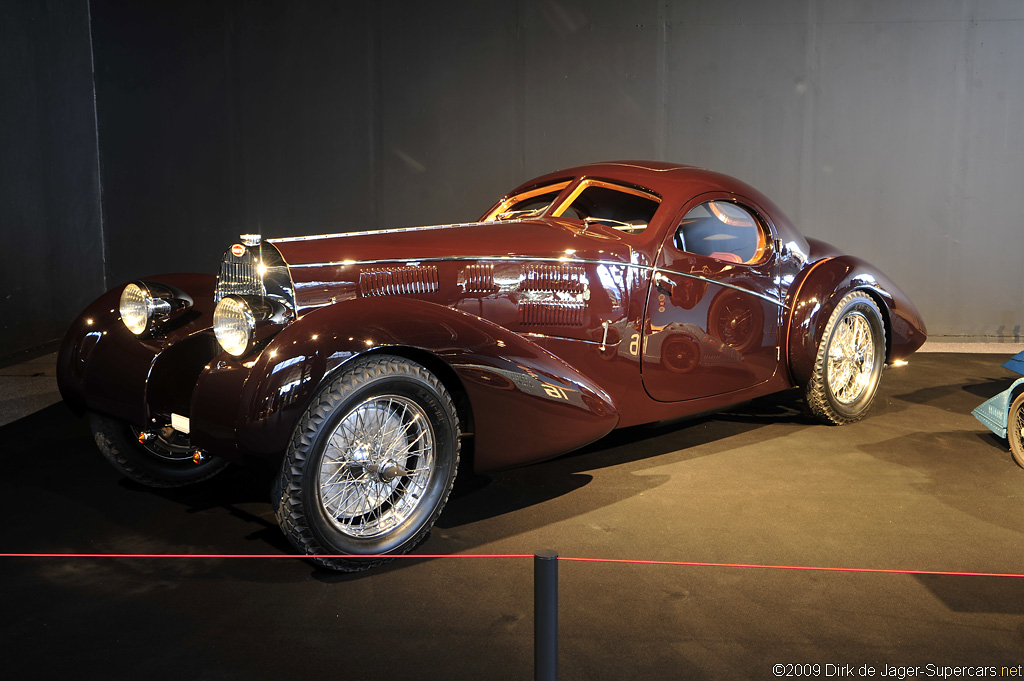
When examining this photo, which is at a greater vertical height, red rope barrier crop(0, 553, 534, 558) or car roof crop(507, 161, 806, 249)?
car roof crop(507, 161, 806, 249)

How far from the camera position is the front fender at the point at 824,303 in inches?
177

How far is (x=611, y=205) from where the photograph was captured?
4.45 m

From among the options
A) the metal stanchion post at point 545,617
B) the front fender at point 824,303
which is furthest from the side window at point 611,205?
the metal stanchion post at point 545,617

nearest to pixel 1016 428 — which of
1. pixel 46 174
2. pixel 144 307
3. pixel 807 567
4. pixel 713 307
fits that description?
pixel 713 307

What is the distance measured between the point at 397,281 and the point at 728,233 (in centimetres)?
198

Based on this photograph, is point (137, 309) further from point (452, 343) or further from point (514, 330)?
point (514, 330)

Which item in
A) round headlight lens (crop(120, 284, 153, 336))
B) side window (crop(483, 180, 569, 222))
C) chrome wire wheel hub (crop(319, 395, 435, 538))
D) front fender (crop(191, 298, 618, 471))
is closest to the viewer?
front fender (crop(191, 298, 618, 471))

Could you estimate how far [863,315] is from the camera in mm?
4848

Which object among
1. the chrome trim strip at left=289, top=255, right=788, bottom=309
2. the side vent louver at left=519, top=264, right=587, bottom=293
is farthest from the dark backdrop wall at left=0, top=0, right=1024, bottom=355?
the side vent louver at left=519, top=264, right=587, bottom=293

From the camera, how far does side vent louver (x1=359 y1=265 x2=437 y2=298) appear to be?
3.37 meters

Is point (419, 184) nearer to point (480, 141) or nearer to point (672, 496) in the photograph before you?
point (480, 141)

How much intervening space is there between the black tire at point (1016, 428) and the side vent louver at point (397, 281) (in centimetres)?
287

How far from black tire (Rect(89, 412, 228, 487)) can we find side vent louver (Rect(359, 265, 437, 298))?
1134 millimetres

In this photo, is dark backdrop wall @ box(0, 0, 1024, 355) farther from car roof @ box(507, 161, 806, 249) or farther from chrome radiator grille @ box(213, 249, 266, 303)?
chrome radiator grille @ box(213, 249, 266, 303)
